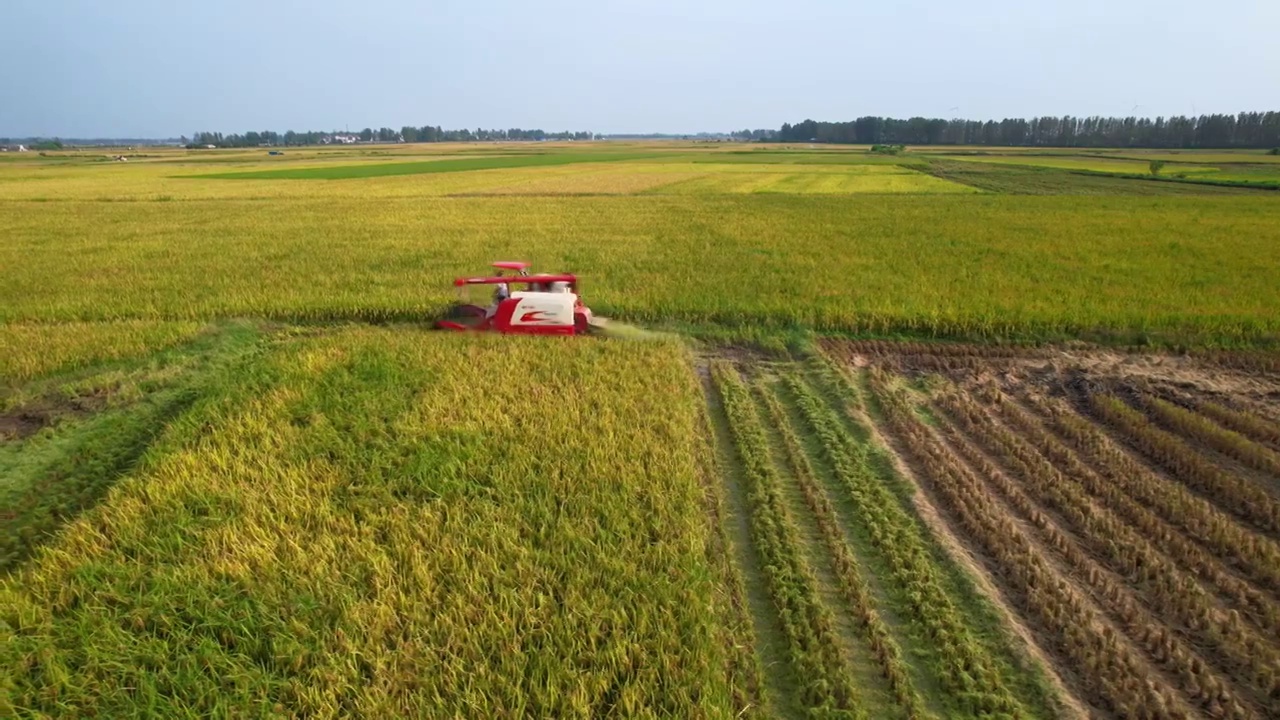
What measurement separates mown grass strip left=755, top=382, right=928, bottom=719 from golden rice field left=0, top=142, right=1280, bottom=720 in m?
0.03

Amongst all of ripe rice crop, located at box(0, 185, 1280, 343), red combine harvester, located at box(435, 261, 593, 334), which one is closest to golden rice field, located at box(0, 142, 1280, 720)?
ripe rice crop, located at box(0, 185, 1280, 343)

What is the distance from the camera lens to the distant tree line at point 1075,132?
9162cm

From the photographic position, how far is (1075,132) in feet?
351

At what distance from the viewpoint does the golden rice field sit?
367 centimetres

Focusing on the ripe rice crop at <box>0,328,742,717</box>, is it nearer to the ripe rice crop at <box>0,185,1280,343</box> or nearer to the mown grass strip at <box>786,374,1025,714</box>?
the mown grass strip at <box>786,374,1025,714</box>

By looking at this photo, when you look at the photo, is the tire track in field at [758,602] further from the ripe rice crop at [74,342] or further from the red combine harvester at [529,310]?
the ripe rice crop at [74,342]

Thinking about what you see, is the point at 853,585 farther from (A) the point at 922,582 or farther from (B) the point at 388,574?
(B) the point at 388,574

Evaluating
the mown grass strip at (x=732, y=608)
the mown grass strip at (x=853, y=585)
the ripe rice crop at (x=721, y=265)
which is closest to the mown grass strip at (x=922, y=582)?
the mown grass strip at (x=853, y=585)

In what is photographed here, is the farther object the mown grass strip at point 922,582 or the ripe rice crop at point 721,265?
the ripe rice crop at point 721,265

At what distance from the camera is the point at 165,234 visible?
19844 mm

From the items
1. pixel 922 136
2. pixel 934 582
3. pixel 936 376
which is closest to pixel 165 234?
pixel 936 376

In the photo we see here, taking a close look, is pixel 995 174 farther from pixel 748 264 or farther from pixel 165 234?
pixel 165 234

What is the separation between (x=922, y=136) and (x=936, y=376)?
13342cm

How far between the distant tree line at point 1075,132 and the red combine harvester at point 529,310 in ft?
387
